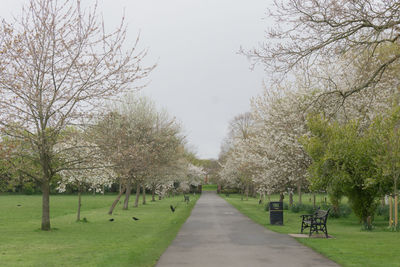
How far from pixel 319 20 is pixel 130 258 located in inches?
352

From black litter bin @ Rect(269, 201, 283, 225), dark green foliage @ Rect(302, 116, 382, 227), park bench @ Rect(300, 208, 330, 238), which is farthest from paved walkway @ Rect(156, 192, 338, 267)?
dark green foliage @ Rect(302, 116, 382, 227)

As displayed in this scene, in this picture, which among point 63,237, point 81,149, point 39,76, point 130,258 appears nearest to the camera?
point 130,258

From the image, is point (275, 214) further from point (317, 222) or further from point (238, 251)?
point (238, 251)

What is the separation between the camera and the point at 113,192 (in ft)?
298

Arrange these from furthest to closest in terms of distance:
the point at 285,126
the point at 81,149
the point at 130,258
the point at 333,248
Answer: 1. the point at 285,126
2. the point at 81,149
3. the point at 333,248
4. the point at 130,258

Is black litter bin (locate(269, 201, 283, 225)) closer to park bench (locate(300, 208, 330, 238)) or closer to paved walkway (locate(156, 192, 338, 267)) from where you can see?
park bench (locate(300, 208, 330, 238))

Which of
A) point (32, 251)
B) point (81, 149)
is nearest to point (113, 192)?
point (81, 149)

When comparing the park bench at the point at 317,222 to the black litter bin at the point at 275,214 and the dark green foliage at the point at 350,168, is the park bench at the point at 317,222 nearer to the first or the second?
the dark green foliage at the point at 350,168

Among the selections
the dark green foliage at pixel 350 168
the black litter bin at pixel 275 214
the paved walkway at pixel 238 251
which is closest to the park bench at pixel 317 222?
the paved walkway at pixel 238 251

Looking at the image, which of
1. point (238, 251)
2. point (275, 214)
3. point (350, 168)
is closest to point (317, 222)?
point (275, 214)

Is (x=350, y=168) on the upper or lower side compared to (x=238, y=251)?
upper

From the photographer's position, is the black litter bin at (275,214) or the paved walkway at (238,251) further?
the black litter bin at (275,214)

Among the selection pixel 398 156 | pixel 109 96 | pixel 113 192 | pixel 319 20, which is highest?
pixel 319 20

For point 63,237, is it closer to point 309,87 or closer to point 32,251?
point 32,251
